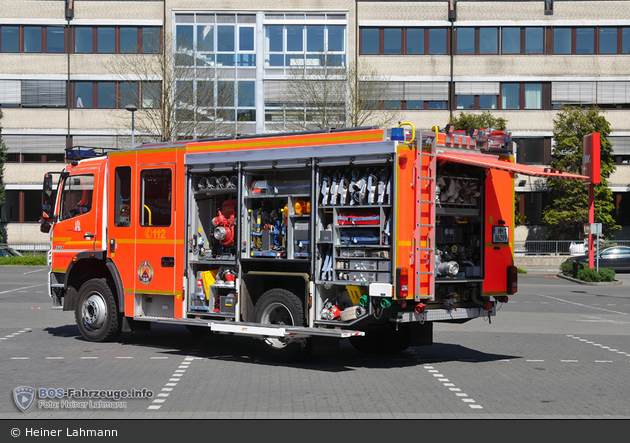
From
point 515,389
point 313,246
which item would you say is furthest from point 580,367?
point 313,246

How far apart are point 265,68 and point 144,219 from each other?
3645 centimetres

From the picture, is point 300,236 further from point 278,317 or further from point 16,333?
point 16,333

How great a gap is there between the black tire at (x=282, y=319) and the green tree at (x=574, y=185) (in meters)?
37.7

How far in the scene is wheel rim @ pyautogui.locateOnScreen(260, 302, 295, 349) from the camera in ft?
38.3

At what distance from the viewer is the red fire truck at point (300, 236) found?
1080cm

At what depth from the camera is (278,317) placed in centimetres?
1179

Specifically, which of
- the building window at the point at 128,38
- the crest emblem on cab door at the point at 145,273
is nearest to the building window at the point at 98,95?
the building window at the point at 128,38

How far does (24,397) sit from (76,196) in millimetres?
5965

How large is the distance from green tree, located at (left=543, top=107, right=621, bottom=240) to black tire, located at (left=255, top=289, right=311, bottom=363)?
124 ft

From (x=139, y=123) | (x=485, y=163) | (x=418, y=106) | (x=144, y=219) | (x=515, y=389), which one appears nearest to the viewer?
(x=515, y=389)

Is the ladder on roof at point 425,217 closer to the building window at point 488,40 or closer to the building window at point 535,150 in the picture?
the building window at point 535,150

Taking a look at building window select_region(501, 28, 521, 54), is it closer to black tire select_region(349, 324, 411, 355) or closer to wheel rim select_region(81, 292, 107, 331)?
black tire select_region(349, 324, 411, 355)
